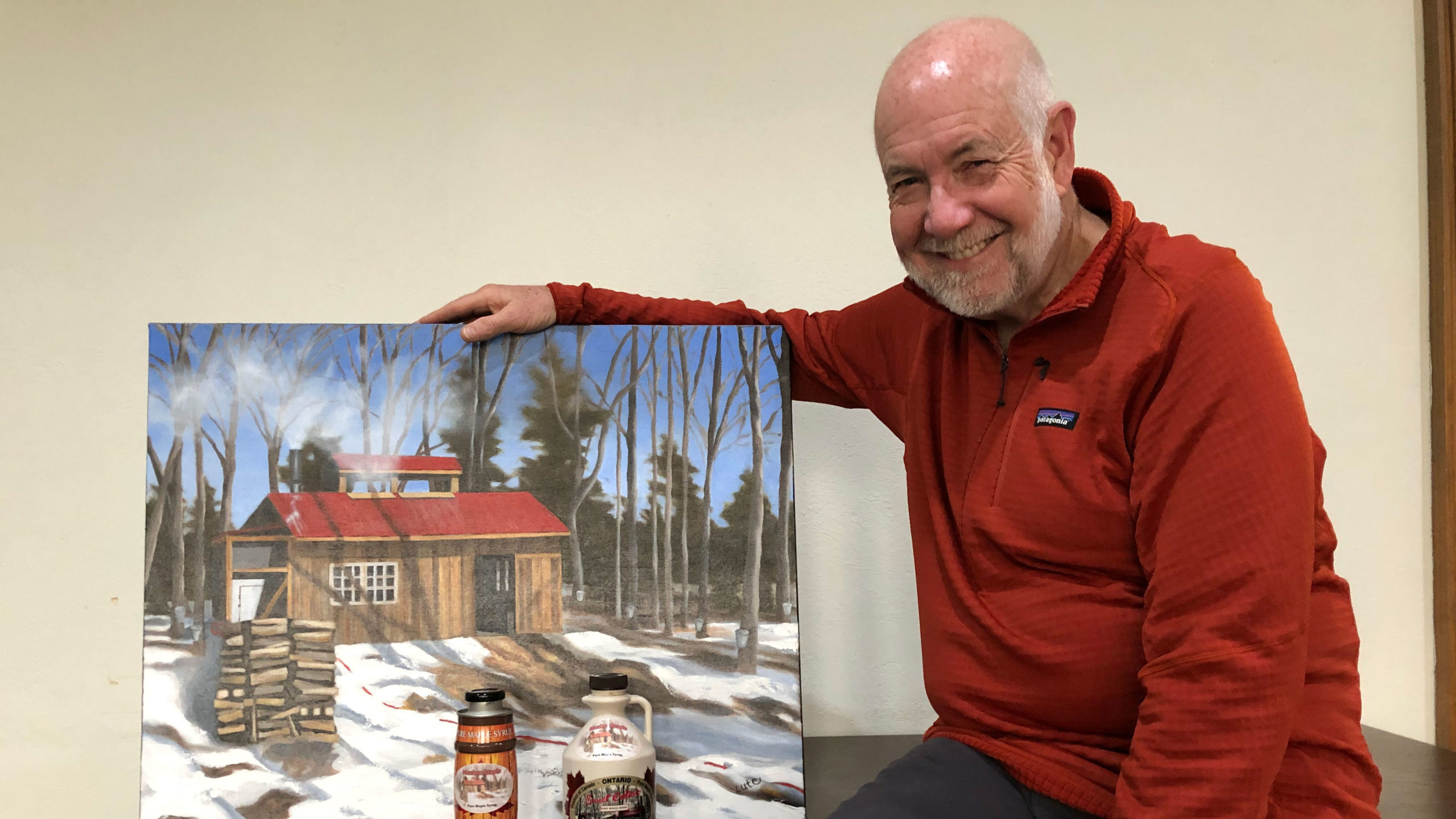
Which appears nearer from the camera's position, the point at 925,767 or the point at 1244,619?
the point at 1244,619

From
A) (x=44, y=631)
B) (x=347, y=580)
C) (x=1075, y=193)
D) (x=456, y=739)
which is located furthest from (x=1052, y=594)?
(x=44, y=631)

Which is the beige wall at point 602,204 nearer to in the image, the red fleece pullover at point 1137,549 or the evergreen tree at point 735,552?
the evergreen tree at point 735,552

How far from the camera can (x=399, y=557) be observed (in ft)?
4.51

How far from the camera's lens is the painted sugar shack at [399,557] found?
4.46ft

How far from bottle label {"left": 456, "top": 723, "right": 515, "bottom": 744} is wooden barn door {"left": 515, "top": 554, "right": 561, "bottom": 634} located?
0.16 meters

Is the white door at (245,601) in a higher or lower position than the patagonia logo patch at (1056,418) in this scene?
lower

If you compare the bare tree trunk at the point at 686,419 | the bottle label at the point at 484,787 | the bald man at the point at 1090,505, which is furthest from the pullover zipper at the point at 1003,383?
the bottle label at the point at 484,787

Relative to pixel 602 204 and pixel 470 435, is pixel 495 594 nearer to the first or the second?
pixel 470 435

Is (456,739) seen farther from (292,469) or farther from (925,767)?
(925,767)

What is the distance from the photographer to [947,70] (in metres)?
1.06

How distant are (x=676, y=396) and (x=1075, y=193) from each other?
23.8 inches

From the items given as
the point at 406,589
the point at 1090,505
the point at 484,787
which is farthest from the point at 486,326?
the point at 1090,505

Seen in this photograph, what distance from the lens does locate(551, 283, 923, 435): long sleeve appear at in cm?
141

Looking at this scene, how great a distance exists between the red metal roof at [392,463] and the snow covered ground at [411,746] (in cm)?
24
